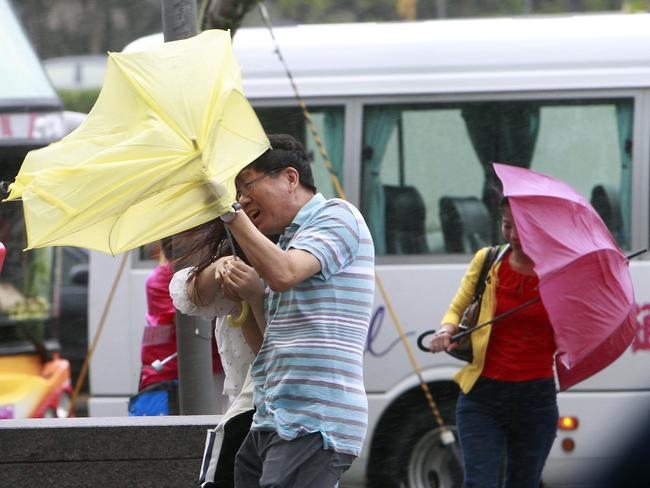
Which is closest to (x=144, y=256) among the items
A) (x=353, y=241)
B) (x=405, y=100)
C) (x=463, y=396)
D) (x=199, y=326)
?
(x=405, y=100)

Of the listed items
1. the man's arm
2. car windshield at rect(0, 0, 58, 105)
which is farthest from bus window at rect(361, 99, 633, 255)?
the man's arm

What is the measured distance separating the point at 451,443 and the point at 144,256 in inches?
87.5

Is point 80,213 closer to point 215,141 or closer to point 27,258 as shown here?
point 215,141

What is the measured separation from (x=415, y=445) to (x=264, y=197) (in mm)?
4111

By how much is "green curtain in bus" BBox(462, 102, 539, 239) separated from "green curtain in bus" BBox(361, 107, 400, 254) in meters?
0.50

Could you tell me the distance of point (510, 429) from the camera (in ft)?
18.8

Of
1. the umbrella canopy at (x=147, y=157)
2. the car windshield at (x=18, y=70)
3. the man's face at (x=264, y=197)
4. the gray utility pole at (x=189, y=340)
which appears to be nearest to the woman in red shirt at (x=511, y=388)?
the gray utility pole at (x=189, y=340)

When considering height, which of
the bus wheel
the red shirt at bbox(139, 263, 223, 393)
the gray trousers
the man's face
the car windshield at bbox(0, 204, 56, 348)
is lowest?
the bus wheel

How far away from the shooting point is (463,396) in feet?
19.2

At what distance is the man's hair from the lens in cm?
397

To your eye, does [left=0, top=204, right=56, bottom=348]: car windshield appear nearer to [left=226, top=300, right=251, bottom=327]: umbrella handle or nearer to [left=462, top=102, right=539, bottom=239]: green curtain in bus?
[left=462, top=102, right=539, bottom=239]: green curtain in bus

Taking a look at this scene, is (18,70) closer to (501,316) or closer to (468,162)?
(468,162)

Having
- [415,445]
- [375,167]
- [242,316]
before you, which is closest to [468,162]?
[375,167]

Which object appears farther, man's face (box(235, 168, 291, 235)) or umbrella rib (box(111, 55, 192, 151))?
man's face (box(235, 168, 291, 235))
